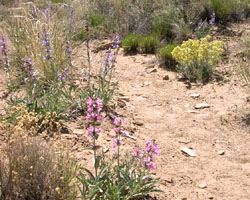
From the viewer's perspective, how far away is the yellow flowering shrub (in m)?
5.26

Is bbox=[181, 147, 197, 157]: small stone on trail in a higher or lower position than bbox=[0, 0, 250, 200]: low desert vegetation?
lower

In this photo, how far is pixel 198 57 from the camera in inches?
208

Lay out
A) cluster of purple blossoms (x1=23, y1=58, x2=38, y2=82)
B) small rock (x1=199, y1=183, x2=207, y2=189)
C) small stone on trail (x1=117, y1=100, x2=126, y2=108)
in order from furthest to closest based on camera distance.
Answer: small stone on trail (x1=117, y1=100, x2=126, y2=108) < cluster of purple blossoms (x1=23, y1=58, x2=38, y2=82) < small rock (x1=199, y1=183, x2=207, y2=189)

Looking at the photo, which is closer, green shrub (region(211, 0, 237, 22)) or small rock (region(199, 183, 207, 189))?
small rock (region(199, 183, 207, 189))

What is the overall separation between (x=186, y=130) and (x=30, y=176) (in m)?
2.13

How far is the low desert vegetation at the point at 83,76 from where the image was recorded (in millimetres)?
2260

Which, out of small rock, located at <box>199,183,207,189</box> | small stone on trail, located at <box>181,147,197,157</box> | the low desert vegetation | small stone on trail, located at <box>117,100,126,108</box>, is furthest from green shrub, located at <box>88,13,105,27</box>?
small rock, located at <box>199,183,207,189</box>

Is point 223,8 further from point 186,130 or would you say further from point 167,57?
point 186,130

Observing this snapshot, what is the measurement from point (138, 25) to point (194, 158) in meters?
5.02

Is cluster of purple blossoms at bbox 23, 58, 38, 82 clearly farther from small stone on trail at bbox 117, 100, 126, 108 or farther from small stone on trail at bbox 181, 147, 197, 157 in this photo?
small stone on trail at bbox 181, 147, 197, 157

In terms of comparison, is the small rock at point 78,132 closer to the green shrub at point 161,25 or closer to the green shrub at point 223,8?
the green shrub at point 161,25

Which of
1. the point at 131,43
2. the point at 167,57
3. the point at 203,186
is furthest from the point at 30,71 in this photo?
the point at 131,43

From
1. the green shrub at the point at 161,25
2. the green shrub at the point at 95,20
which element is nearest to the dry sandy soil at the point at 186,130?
the green shrub at the point at 161,25

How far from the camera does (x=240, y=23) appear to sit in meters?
7.45
